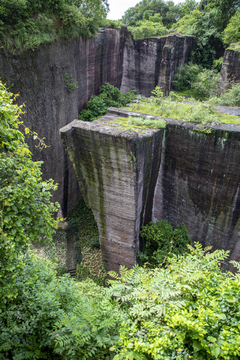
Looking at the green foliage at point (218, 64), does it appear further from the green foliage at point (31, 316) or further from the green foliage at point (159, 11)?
the green foliage at point (31, 316)

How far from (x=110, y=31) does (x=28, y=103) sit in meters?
8.08

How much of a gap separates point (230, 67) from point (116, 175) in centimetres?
1152

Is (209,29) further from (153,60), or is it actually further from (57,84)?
(57,84)

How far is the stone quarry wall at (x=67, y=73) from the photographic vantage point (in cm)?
847

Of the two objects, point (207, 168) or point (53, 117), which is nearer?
point (207, 168)

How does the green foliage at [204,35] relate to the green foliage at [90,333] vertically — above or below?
above

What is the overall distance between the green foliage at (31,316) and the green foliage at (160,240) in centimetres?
373

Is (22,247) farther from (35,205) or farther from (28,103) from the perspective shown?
(28,103)

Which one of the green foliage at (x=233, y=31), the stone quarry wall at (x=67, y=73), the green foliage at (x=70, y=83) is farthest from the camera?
the green foliage at (x=233, y=31)

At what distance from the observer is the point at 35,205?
3576mm

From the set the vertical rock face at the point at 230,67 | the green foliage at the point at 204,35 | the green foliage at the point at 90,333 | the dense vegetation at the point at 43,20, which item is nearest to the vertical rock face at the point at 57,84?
the dense vegetation at the point at 43,20

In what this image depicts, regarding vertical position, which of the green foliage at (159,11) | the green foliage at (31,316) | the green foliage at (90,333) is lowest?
the green foliage at (31,316)

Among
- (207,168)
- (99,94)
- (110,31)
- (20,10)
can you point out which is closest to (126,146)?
(207,168)

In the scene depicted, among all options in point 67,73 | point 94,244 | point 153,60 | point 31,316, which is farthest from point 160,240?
point 153,60
